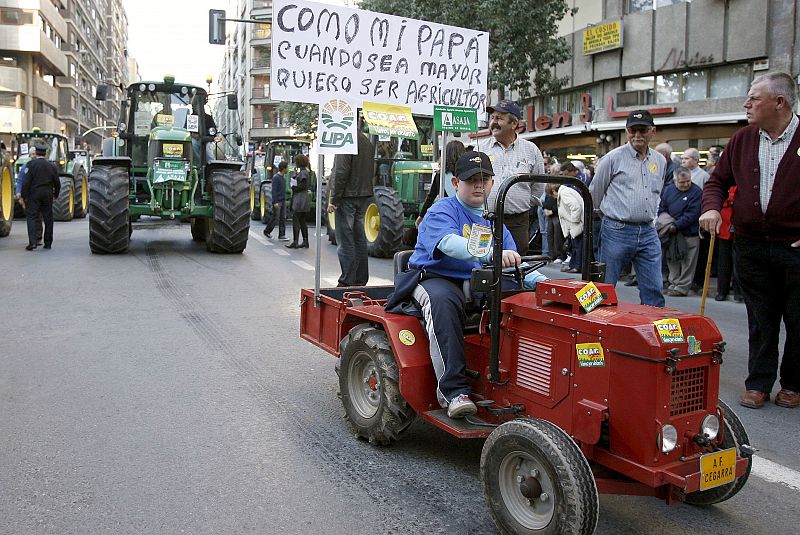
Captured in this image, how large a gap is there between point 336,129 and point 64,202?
59.9 ft

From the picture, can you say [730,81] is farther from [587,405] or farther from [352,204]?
[587,405]

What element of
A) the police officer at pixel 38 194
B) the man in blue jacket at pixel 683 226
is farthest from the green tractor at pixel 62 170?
the man in blue jacket at pixel 683 226

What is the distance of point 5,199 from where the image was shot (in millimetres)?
16281

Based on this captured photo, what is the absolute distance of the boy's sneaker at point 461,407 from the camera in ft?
11.5

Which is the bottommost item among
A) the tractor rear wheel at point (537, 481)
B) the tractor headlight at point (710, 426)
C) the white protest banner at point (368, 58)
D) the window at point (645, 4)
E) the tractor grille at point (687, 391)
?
the tractor rear wheel at point (537, 481)

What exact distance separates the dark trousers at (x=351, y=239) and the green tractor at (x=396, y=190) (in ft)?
16.1

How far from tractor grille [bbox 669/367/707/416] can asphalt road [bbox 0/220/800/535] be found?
62cm

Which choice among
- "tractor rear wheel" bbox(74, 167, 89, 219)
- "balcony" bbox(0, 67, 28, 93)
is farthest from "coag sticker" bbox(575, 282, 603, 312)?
"balcony" bbox(0, 67, 28, 93)

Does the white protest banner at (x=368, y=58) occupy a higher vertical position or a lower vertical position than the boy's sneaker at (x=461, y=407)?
higher

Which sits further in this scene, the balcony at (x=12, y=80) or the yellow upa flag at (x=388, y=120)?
the balcony at (x=12, y=80)

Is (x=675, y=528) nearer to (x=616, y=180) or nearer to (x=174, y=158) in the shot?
(x=616, y=180)

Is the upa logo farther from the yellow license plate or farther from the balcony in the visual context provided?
the balcony

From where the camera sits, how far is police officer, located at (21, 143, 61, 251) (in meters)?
13.5

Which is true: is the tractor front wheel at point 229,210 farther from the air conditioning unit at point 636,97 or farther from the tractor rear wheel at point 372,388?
the air conditioning unit at point 636,97
